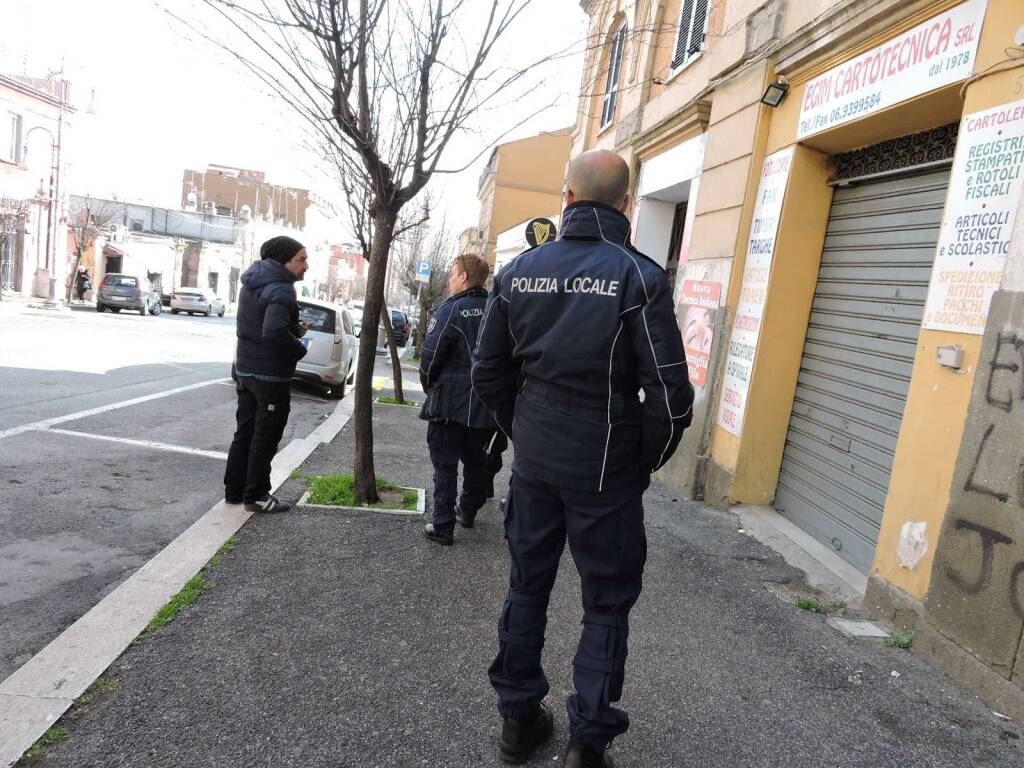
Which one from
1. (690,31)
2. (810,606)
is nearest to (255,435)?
(810,606)

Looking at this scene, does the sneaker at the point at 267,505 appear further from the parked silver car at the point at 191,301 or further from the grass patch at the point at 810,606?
the parked silver car at the point at 191,301

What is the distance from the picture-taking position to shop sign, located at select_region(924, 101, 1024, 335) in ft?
11.9

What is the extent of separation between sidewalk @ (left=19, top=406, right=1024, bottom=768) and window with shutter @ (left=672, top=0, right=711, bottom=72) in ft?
22.5

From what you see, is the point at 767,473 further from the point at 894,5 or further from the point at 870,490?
the point at 894,5

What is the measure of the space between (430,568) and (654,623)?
1339mm

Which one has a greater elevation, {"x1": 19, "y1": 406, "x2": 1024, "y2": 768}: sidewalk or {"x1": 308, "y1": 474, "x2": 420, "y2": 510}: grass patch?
{"x1": 19, "y1": 406, "x2": 1024, "y2": 768}: sidewalk

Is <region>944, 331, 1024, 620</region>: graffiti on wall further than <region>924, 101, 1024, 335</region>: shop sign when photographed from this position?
No

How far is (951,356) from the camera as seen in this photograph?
383cm

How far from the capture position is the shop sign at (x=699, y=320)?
7164 millimetres

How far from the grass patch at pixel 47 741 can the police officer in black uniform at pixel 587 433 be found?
1442mm

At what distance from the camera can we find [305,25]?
466cm

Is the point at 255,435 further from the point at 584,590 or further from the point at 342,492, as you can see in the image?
the point at 584,590

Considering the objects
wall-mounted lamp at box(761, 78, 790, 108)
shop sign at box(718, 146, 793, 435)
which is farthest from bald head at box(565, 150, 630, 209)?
wall-mounted lamp at box(761, 78, 790, 108)

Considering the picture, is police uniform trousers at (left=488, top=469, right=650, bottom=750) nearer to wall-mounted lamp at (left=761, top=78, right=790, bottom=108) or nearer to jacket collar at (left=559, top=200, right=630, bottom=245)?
jacket collar at (left=559, top=200, right=630, bottom=245)
